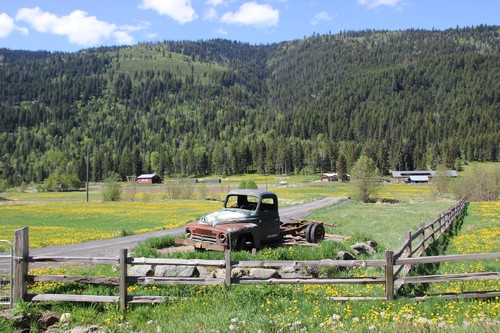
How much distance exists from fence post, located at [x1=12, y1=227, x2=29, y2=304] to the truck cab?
6727 mm

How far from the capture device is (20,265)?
960cm

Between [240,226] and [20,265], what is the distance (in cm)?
781

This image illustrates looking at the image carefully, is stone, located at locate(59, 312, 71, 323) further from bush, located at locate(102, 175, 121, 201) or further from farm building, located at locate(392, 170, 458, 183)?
farm building, located at locate(392, 170, 458, 183)

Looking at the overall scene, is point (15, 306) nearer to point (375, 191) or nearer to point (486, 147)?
point (375, 191)

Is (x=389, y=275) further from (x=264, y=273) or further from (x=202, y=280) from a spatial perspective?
(x=202, y=280)

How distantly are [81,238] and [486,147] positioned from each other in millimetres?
212944

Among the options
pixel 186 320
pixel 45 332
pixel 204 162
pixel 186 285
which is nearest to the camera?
pixel 186 320

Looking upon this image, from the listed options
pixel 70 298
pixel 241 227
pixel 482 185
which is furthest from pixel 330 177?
pixel 70 298

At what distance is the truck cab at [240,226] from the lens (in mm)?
15039

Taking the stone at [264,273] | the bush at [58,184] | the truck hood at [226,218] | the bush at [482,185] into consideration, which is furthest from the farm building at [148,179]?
the stone at [264,273]

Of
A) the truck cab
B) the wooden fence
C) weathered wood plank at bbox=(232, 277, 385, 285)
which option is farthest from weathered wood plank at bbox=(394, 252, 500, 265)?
the truck cab

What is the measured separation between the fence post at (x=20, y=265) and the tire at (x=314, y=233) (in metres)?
12.6

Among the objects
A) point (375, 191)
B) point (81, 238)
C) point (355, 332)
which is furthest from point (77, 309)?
point (375, 191)

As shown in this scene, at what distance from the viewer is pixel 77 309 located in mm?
9344
